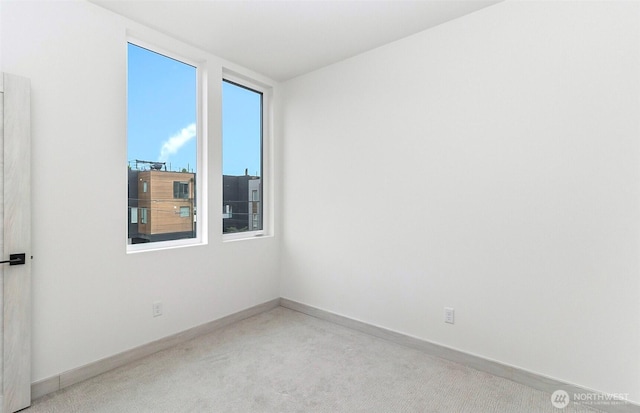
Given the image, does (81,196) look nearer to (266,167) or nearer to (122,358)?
(122,358)

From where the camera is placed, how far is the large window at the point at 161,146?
8.94 ft

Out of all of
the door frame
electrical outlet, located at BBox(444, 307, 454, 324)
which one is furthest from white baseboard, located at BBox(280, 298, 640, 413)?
the door frame

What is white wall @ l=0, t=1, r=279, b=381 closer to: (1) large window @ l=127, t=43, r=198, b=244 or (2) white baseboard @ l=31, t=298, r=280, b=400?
(2) white baseboard @ l=31, t=298, r=280, b=400

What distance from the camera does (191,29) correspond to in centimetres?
267

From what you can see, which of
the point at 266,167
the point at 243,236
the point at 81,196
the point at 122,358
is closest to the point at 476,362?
the point at 243,236

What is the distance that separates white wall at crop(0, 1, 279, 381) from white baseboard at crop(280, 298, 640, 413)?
1.66m

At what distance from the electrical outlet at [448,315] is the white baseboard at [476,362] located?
0.73 feet

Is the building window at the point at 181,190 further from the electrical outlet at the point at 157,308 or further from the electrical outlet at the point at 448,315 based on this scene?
the electrical outlet at the point at 448,315

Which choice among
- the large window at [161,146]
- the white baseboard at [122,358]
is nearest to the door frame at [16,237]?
the white baseboard at [122,358]

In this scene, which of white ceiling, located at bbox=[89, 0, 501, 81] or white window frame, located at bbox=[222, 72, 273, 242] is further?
white window frame, located at bbox=[222, 72, 273, 242]

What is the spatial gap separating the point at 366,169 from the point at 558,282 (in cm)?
172

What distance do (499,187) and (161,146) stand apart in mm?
2818

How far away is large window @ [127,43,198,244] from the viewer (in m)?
2.72

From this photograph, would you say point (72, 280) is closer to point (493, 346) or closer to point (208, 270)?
point (208, 270)
